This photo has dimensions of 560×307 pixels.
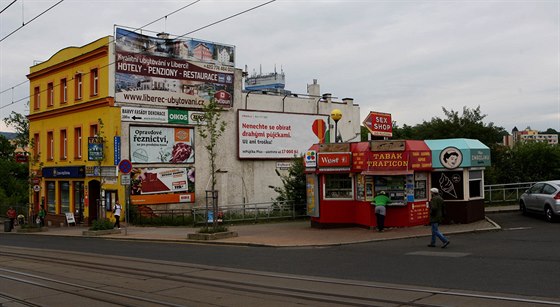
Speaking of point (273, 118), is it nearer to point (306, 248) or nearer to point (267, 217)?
point (267, 217)

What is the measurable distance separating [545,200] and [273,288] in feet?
48.6

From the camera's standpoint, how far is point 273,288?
1029 centimetres

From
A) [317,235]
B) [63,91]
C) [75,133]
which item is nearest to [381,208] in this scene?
[317,235]

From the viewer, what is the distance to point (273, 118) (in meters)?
39.7

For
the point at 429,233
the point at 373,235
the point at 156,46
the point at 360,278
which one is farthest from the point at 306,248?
the point at 156,46

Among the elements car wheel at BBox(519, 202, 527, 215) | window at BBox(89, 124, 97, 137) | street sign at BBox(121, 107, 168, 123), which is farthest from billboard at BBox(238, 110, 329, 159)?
car wheel at BBox(519, 202, 527, 215)

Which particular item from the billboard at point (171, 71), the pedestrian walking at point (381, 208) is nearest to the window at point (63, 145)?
the billboard at point (171, 71)

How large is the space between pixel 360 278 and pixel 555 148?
29.8m

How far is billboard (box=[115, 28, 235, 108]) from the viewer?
3278 centimetres

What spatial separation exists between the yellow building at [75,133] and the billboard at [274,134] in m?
9.40

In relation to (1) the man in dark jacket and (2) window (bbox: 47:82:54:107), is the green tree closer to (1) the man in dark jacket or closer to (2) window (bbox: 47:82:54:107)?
(1) the man in dark jacket

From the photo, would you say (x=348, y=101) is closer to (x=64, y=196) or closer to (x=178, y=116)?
(x=178, y=116)

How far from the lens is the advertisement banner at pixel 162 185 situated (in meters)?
32.2

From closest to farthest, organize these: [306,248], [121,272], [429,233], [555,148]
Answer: [121,272] < [306,248] < [429,233] < [555,148]
